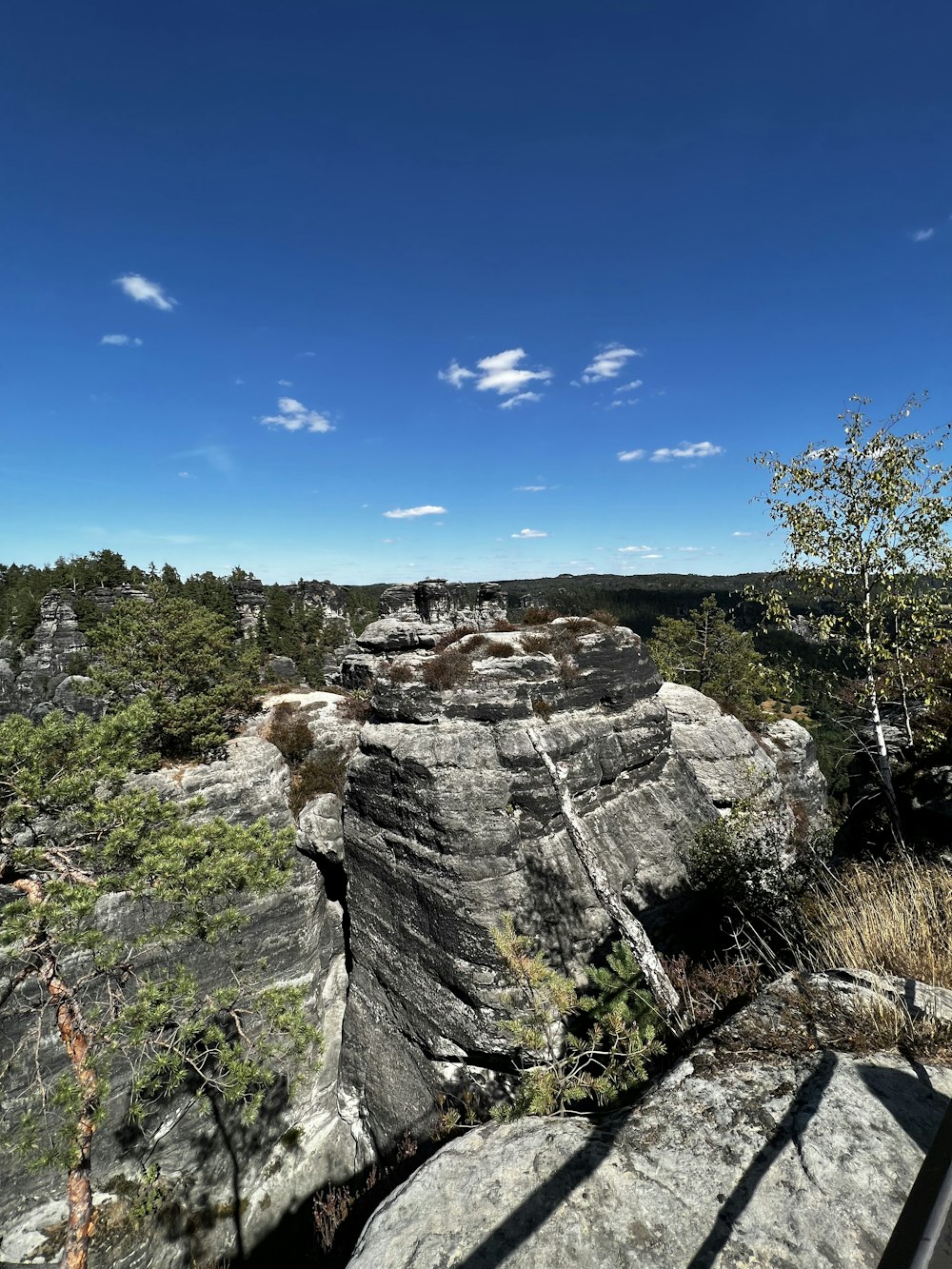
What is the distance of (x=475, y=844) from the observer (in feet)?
49.9

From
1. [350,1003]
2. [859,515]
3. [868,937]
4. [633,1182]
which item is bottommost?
[350,1003]

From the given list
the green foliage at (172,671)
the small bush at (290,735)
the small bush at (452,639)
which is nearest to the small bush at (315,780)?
the small bush at (290,735)

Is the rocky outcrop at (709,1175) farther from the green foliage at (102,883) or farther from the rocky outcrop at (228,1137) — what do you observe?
the rocky outcrop at (228,1137)

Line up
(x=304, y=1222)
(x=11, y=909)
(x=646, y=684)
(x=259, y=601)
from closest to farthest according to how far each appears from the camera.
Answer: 1. (x=11, y=909)
2. (x=304, y=1222)
3. (x=646, y=684)
4. (x=259, y=601)

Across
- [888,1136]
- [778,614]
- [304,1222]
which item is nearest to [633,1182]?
[888,1136]

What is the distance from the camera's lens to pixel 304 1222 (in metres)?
14.9

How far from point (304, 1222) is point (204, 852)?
1382cm

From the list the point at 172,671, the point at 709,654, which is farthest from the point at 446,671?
the point at 709,654

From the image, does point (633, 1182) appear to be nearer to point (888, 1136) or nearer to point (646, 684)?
point (888, 1136)

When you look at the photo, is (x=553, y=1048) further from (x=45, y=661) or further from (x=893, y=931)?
(x=45, y=661)

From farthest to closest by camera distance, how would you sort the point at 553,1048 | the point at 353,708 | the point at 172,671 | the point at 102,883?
1. the point at 353,708
2. the point at 172,671
3. the point at 102,883
4. the point at 553,1048

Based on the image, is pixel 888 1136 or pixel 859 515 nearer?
pixel 888 1136

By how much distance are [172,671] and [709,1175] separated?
68.2ft

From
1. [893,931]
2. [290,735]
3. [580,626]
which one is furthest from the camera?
[290,735]
